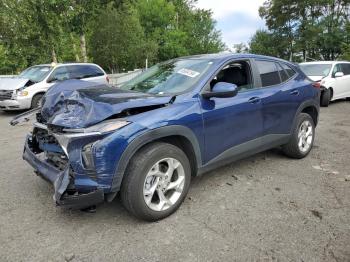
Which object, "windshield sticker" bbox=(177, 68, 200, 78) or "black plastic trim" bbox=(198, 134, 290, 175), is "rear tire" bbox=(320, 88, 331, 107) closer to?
"black plastic trim" bbox=(198, 134, 290, 175)

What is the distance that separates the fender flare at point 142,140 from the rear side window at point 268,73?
1.66 metres

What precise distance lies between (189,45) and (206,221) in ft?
179

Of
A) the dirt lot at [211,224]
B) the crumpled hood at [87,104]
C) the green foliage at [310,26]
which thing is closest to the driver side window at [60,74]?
the dirt lot at [211,224]

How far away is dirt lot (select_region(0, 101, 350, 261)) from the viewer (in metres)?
2.88

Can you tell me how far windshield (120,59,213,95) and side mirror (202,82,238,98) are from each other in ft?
0.85

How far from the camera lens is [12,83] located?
35.8 feet

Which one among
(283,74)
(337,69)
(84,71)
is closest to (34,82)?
(84,71)

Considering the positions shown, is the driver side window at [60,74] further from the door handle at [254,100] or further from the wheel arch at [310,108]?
the door handle at [254,100]

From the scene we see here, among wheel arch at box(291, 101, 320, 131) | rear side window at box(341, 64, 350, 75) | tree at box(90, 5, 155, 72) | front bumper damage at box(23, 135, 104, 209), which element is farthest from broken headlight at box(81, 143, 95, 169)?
tree at box(90, 5, 155, 72)

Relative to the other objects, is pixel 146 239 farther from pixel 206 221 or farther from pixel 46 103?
pixel 46 103

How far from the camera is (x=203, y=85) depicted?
3.82m

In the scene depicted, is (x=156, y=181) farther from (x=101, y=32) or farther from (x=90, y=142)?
(x=101, y=32)

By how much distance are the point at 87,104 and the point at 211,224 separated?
1698mm

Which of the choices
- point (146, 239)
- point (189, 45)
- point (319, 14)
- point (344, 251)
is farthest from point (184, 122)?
point (189, 45)
